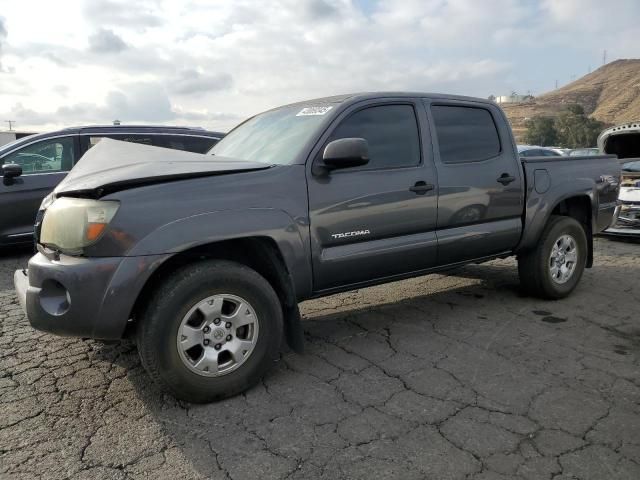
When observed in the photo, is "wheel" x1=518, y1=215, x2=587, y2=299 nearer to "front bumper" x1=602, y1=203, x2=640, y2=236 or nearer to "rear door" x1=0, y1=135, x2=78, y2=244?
"front bumper" x1=602, y1=203, x2=640, y2=236

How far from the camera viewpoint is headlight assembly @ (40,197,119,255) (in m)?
2.61

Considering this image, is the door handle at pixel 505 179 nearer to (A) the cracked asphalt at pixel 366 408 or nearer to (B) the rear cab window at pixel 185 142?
(A) the cracked asphalt at pixel 366 408

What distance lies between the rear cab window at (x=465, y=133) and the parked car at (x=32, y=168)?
4.83 metres

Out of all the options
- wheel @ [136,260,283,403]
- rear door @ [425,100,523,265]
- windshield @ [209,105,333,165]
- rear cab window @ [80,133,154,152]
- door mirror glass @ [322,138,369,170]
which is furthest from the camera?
rear cab window @ [80,133,154,152]

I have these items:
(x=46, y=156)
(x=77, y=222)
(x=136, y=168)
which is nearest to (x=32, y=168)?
(x=46, y=156)

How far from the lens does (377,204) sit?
11.4ft

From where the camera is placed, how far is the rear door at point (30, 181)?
6477 millimetres

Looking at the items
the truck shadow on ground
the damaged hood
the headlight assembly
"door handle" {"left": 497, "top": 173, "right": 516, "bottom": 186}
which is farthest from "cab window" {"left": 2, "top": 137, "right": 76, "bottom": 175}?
"door handle" {"left": 497, "top": 173, "right": 516, "bottom": 186}

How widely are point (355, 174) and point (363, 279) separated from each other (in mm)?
739

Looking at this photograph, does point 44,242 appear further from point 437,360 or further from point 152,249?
point 437,360

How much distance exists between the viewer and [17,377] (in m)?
3.22

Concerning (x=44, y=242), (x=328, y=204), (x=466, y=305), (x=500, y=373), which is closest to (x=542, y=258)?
(x=466, y=305)

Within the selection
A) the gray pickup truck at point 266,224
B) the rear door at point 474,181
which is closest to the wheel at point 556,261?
the gray pickup truck at point 266,224

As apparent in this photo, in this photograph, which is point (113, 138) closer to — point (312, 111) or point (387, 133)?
point (312, 111)
